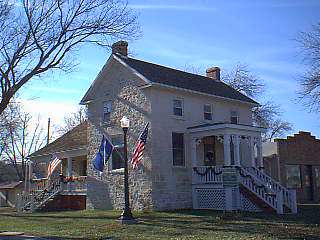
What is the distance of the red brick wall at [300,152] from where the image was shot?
35.8 metres

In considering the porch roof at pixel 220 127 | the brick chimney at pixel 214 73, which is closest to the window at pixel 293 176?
the brick chimney at pixel 214 73

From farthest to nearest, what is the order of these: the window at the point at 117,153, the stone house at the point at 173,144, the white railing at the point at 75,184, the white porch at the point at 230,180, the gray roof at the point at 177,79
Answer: the white railing at the point at 75,184 → the window at the point at 117,153 → the gray roof at the point at 177,79 → the stone house at the point at 173,144 → the white porch at the point at 230,180

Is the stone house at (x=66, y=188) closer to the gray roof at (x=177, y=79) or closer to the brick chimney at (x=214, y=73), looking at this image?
the gray roof at (x=177, y=79)

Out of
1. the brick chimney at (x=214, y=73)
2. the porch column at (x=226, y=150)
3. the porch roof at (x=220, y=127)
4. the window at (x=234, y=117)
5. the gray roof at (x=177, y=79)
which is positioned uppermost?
the brick chimney at (x=214, y=73)

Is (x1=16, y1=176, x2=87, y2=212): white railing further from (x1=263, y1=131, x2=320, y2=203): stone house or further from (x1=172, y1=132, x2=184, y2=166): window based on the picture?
(x1=263, y1=131, x2=320, y2=203): stone house

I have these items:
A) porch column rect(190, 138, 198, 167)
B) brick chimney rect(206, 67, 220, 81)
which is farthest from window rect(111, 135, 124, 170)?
brick chimney rect(206, 67, 220, 81)

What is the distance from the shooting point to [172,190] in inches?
985

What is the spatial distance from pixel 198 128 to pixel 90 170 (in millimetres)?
7647

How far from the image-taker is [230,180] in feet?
76.1

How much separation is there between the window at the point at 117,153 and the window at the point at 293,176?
1522cm

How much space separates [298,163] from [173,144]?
49.3ft

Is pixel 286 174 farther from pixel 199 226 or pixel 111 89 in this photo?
pixel 199 226

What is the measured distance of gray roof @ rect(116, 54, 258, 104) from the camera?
85.8 ft

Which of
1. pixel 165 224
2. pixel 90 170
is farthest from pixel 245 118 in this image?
pixel 165 224
